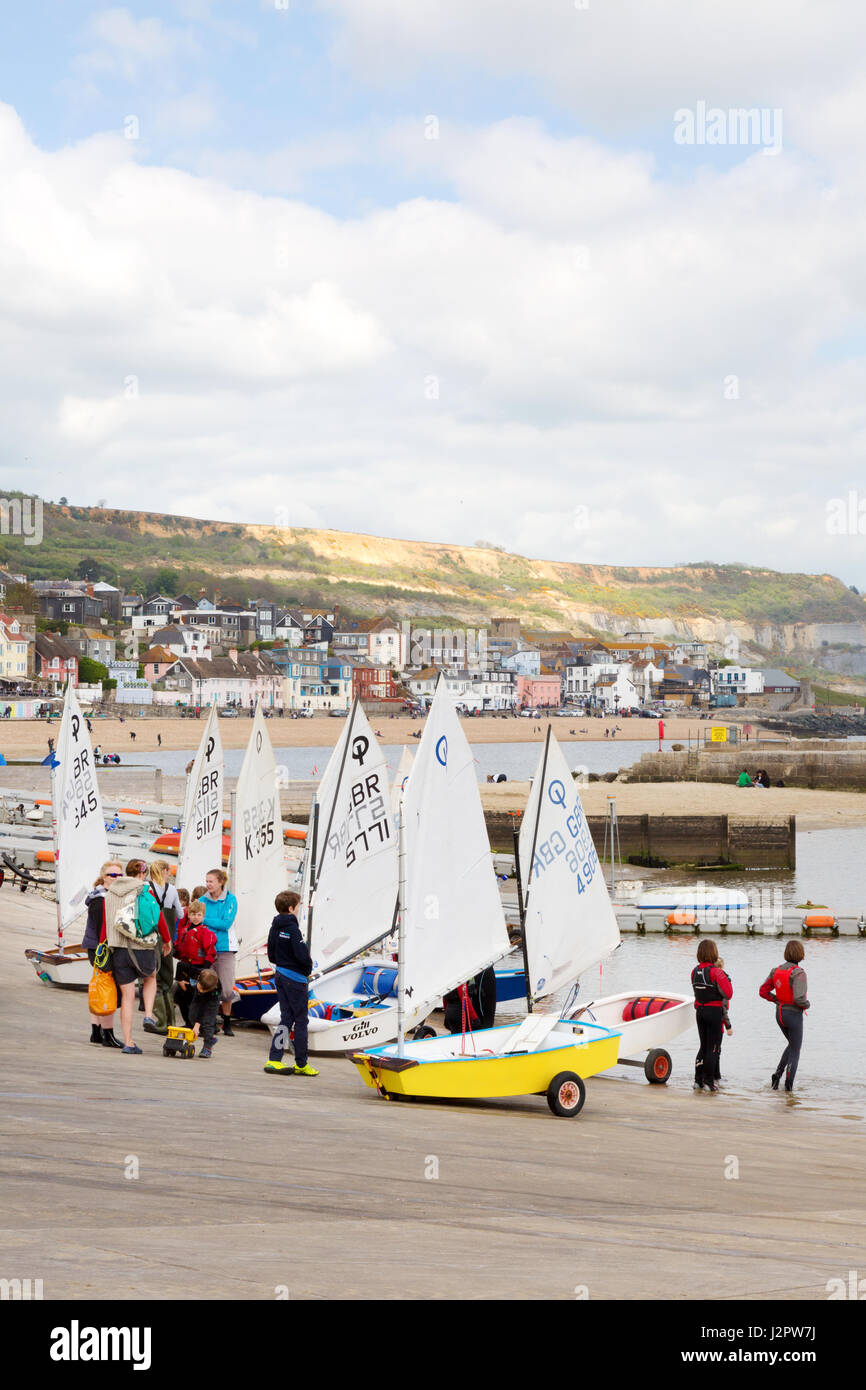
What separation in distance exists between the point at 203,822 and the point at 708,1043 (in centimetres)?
833

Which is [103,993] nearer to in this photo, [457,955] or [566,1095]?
[457,955]

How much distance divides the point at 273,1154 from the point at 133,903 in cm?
414

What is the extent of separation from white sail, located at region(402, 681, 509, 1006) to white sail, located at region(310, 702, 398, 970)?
2.16 metres

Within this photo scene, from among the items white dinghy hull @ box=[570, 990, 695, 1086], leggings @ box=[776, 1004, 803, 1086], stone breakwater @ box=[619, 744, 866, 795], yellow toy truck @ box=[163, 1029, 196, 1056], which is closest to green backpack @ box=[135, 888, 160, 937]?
yellow toy truck @ box=[163, 1029, 196, 1056]

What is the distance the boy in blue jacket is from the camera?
12.5m

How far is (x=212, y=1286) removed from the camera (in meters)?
6.22

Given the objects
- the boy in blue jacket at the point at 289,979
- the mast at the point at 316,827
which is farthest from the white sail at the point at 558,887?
the boy in blue jacket at the point at 289,979

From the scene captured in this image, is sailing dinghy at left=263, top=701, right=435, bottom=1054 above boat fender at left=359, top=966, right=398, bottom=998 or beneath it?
above

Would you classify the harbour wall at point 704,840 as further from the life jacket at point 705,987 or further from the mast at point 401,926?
the mast at point 401,926

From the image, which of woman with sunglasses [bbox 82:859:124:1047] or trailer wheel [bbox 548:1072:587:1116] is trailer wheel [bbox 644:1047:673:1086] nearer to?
trailer wheel [bbox 548:1072:587:1116]

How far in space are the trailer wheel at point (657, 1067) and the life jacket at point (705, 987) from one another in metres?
1.83

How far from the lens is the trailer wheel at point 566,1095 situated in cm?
1253

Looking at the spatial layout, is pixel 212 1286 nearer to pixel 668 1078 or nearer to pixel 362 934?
pixel 362 934
